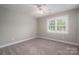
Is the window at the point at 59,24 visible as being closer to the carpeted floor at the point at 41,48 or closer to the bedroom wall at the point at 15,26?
the carpeted floor at the point at 41,48

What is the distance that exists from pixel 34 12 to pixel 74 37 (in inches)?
59.2

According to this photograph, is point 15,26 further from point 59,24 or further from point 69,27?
point 69,27

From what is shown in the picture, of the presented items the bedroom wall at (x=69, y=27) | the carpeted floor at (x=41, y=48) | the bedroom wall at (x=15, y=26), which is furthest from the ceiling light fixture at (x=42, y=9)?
the carpeted floor at (x=41, y=48)

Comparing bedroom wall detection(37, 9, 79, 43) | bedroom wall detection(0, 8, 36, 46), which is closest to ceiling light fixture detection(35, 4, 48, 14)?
bedroom wall detection(37, 9, 79, 43)

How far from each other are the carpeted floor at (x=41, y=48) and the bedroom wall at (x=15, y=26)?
21cm

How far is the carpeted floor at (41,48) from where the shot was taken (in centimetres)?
166

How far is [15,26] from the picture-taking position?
1.70 meters

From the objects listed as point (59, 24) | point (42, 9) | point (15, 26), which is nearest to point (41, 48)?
point (59, 24)

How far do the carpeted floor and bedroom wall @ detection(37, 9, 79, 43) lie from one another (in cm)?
19

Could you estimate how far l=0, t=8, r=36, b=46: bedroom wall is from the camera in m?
1.70
